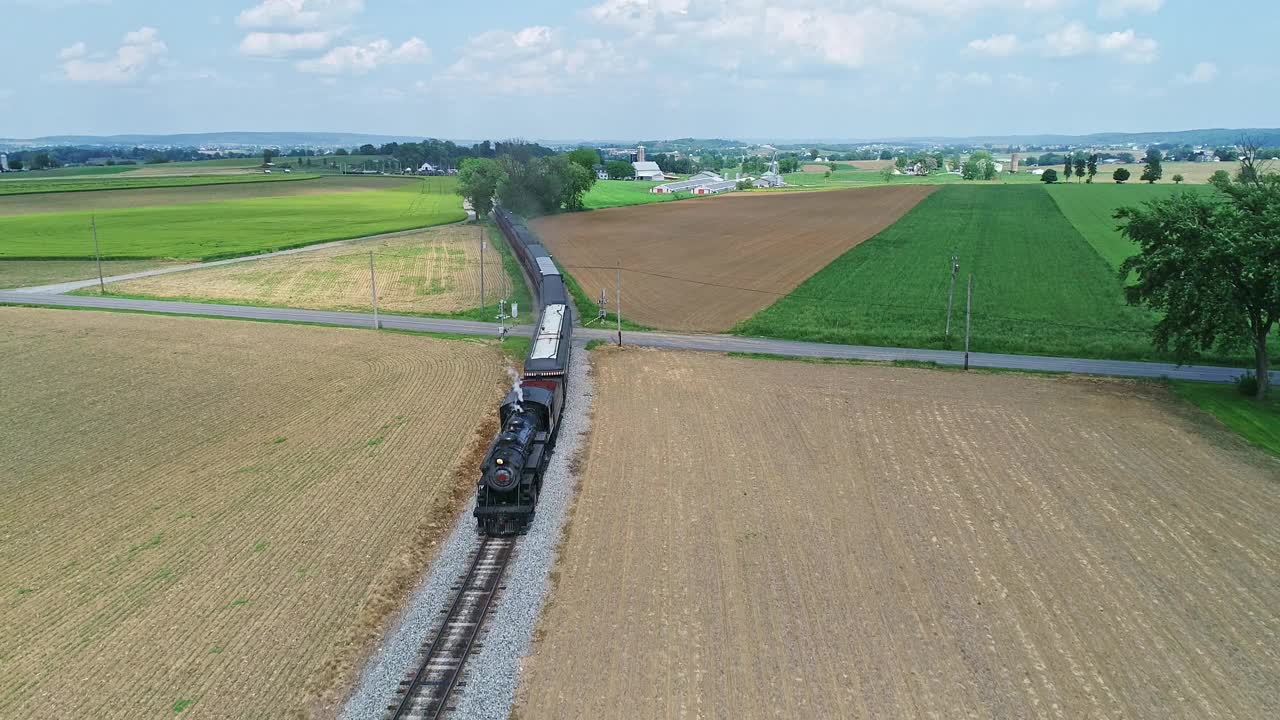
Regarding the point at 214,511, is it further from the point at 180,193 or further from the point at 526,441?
the point at 180,193

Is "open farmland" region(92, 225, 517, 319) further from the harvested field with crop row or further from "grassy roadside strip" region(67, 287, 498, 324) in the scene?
the harvested field with crop row

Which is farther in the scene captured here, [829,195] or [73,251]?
[829,195]

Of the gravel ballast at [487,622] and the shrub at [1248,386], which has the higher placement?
the shrub at [1248,386]

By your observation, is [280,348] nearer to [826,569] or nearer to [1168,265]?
[826,569]

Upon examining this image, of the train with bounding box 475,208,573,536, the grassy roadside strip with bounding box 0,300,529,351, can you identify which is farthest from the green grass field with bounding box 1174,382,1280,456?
the grassy roadside strip with bounding box 0,300,529,351

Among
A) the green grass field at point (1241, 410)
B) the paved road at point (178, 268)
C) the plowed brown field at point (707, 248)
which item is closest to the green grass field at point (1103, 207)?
the green grass field at point (1241, 410)

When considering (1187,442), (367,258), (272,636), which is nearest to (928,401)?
(1187,442)

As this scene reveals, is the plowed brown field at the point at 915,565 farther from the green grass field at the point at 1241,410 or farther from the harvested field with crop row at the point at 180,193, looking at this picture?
the harvested field with crop row at the point at 180,193
